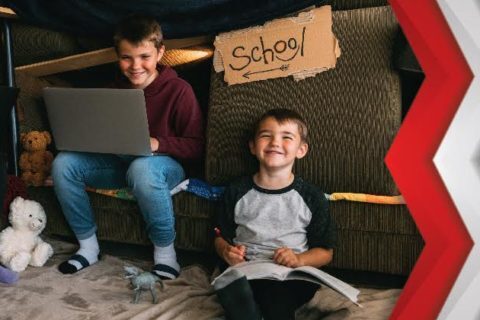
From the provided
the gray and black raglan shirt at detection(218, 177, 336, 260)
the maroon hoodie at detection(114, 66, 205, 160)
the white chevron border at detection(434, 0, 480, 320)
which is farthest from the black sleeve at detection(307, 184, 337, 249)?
the maroon hoodie at detection(114, 66, 205, 160)

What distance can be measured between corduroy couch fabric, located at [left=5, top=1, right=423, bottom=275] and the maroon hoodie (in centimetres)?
4

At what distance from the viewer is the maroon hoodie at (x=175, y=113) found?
1428 millimetres

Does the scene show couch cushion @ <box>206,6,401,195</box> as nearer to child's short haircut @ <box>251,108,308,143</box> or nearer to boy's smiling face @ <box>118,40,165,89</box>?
child's short haircut @ <box>251,108,308,143</box>

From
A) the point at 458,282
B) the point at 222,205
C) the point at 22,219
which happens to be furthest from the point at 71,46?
the point at 458,282

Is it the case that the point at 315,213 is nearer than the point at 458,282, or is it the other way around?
the point at 458,282

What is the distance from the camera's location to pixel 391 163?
1263mm

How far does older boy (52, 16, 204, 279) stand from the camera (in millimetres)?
1332

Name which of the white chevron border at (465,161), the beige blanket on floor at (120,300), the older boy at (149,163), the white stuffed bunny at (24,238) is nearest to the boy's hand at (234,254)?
the beige blanket on floor at (120,300)

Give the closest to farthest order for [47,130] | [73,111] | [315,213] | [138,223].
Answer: [315,213] < [73,111] < [138,223] < [47,130]

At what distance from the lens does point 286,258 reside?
1.12m

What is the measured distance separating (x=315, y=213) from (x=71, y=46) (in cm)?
91

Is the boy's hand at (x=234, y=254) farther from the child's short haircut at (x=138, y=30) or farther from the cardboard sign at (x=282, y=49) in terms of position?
the child's short haircut at (x=138, y=30)

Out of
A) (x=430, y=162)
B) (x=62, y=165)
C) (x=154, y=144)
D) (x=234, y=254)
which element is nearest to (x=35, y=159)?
(x=62, y=165)

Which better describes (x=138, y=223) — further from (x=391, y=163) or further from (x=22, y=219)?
(x=391, y=163)
